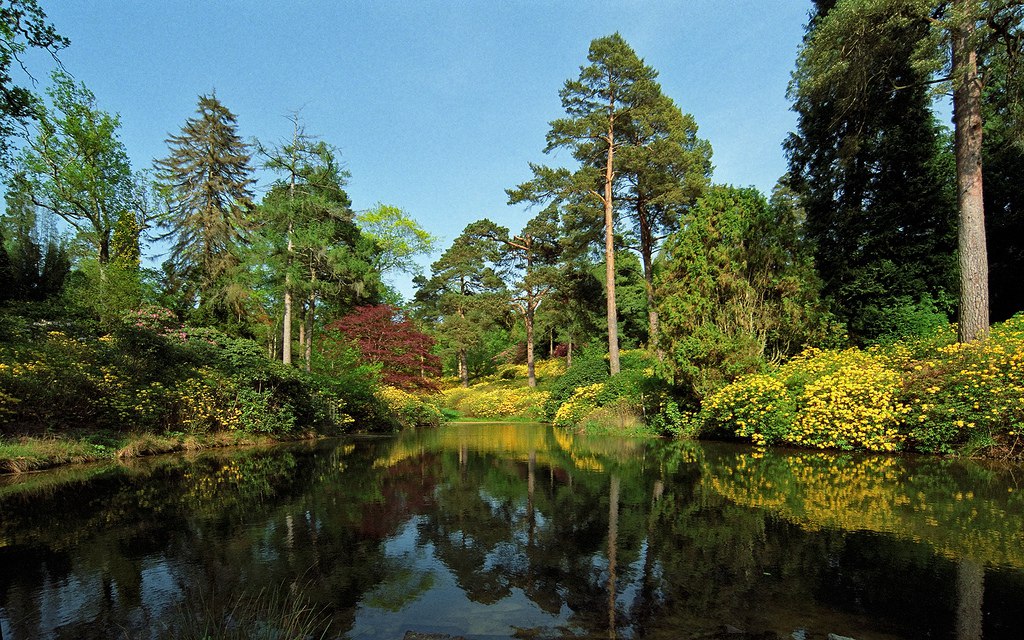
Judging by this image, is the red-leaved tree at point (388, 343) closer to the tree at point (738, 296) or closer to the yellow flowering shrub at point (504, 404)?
the yellow flowering shrub at point (504, 404)

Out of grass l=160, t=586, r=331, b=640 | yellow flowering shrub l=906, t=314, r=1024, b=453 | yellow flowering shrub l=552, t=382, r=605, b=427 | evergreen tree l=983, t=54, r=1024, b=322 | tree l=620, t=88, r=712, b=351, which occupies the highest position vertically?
tree l=620, t=88, r=712, b=351

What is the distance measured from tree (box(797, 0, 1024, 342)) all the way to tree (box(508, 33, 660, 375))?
9.85 meters

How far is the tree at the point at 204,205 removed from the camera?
26.8 meters

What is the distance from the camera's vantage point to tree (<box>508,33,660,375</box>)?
2105 centimetres

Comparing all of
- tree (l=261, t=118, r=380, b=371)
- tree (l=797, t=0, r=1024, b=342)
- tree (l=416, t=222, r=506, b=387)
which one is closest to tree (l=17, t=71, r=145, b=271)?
tree (l=261, t=118, r=380, b=371)

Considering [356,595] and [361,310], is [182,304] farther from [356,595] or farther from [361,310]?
[356,595]

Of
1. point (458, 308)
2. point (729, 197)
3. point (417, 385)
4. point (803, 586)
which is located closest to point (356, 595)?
point (803, 586)

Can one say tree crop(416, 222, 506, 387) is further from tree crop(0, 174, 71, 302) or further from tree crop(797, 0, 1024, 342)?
tree crop(797, 0, 1024, 342)

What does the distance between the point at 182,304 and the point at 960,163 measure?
110 ft

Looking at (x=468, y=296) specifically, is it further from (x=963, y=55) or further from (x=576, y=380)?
(x=963, y=55)

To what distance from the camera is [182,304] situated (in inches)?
1060

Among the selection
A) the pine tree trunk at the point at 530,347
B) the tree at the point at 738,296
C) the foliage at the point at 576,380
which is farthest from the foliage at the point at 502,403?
the tree at the point at 738,296

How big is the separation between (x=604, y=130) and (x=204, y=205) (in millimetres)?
22890

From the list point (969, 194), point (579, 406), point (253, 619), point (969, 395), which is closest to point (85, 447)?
point (253, 619)
